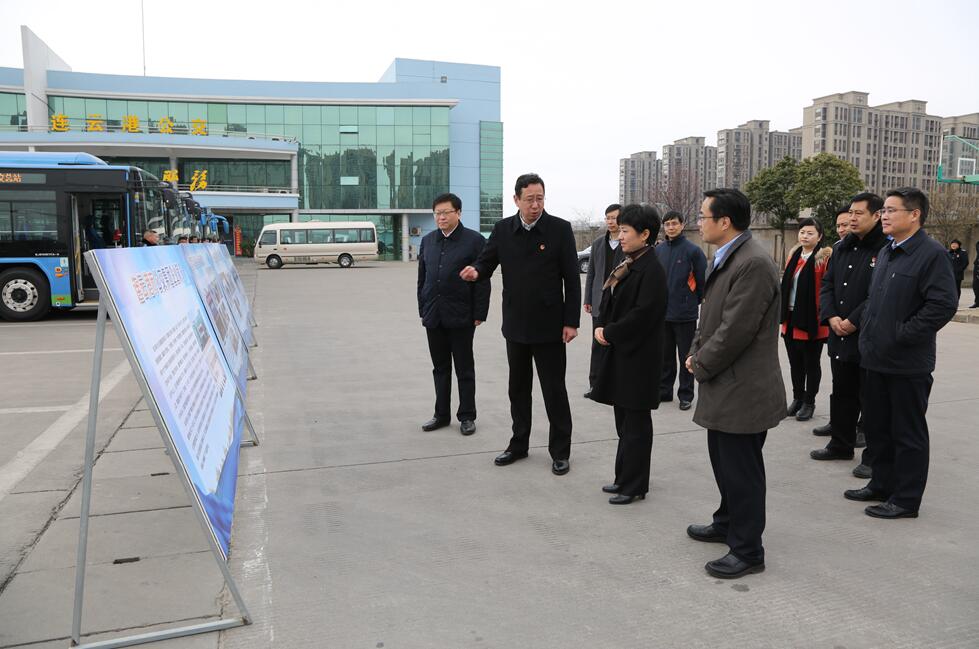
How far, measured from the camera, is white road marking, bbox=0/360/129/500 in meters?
4.64

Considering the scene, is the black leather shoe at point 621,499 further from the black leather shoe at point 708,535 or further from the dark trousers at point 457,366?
the dark trousers at point 457,366

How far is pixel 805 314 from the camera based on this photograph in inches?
232

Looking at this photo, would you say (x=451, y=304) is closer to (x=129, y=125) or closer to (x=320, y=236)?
(x=320, y=236)

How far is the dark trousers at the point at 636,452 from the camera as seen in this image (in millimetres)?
4086

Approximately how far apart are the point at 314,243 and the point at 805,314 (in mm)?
34688

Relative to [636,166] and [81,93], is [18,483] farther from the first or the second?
[636,166]

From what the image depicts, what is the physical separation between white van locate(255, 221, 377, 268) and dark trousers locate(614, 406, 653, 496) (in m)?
35.7

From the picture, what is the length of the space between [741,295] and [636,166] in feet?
325

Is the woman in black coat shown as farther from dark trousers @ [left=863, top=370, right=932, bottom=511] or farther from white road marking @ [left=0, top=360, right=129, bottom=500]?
white road marking @ [left=0, top=360, right=129, bottom=500]

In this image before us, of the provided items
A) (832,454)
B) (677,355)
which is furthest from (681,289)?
(832,454)

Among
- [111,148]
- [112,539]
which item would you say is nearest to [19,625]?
[112,539]

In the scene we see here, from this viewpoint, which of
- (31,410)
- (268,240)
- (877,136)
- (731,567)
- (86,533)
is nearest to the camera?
(86,533)

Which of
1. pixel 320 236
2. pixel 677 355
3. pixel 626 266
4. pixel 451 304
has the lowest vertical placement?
pixel 677 355

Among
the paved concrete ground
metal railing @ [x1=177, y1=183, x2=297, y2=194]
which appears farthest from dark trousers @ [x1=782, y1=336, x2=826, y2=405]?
metal railing @ [x1=177, y1=183, x2=297, y2=194]
